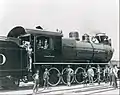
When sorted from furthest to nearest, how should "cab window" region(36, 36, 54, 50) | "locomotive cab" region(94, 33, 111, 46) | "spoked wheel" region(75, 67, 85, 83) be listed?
"locomotive cab" region(94, 33, 111, 46) < "spoked wheel" region(75, 67, 85, 83) < "cab window" region(36, 36, 54, 50)

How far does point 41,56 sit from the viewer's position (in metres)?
1.64

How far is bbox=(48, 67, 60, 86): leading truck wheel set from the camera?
167cm

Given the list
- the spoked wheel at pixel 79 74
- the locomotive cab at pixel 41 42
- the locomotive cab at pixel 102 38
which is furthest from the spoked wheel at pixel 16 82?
the locomotive cab at pixel 102 38

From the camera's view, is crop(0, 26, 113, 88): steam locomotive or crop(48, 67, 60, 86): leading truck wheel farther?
crop(48, 67, 60, 86): leading truck wheel

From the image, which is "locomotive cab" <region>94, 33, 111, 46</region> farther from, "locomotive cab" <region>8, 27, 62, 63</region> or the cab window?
the cab window

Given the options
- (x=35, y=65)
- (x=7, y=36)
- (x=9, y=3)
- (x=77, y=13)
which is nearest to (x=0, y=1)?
(x=9, y=3)

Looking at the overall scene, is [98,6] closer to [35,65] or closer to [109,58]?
[109,58]

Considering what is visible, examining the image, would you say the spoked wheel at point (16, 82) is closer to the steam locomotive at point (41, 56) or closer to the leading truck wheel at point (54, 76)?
the steam locomotive at point (41, 56)

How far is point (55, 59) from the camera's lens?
5.72ft

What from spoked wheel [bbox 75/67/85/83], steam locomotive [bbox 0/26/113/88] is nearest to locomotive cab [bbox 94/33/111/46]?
steam locomotive [bbox 0/26/113/88]

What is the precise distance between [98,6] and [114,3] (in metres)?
0.18

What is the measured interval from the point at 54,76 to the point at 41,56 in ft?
0.63

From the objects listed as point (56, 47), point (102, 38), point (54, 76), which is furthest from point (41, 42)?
point (102, 38)

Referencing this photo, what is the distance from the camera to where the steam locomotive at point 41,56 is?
1.54 m
